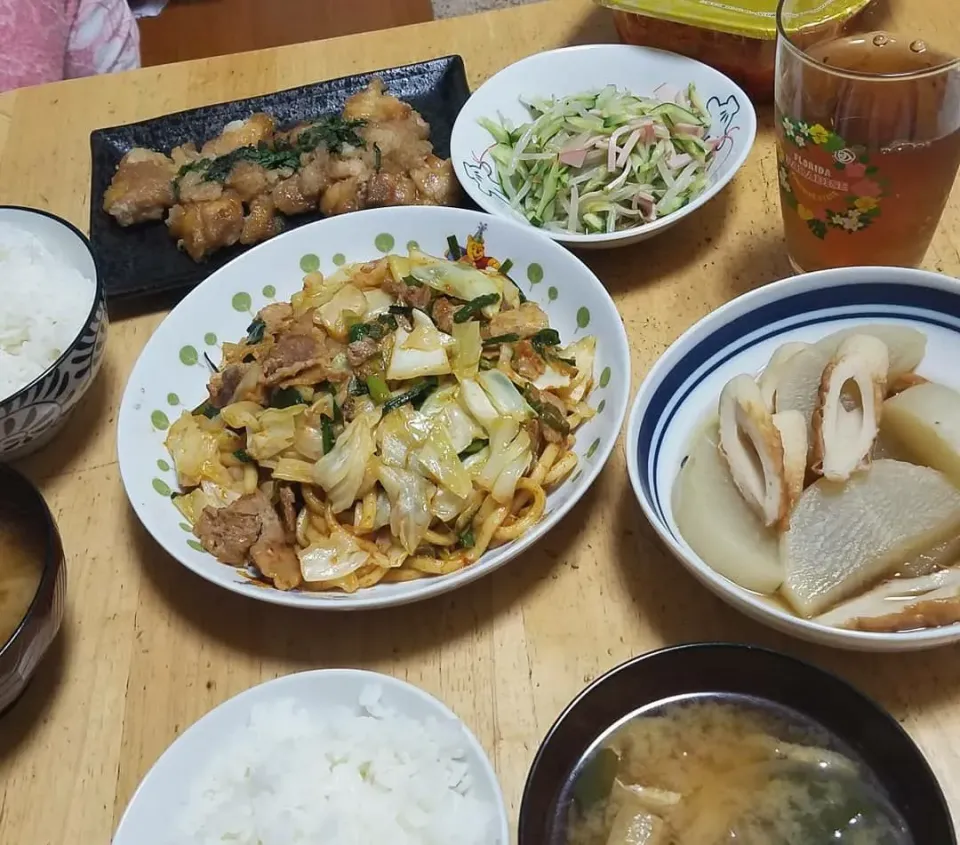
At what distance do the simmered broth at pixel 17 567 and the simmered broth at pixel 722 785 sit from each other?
0.72m

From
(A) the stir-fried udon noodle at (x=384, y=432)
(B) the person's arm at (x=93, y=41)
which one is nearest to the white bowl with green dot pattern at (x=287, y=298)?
(A) the stir-fried udon noodle at (x=384, y=432)

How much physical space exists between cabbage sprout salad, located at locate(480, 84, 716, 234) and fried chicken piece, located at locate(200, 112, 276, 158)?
1.71 ft

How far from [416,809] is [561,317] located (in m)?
0.83

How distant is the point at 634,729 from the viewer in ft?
3.35

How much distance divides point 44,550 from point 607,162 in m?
→ 1.20

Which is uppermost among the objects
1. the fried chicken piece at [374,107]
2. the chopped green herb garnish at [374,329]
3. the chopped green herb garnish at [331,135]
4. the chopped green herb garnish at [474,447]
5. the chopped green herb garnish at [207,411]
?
the fried chicken piece at [374,107]

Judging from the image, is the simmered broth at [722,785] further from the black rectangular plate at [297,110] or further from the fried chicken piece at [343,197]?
the black rectangular plate at [297,110]

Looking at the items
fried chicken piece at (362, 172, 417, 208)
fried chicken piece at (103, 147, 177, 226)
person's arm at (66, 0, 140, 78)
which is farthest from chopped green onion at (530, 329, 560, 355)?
person's arm at (66, 0, 140, 78)

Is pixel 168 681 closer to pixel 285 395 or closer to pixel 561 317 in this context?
pixel 285 395

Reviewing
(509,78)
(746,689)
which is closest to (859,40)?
(509,78)

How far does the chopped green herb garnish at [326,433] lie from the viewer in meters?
1.34

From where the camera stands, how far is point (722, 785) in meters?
0.99

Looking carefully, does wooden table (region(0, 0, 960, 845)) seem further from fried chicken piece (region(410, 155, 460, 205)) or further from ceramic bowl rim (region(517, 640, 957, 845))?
fried chicken piece (region(410, 155, 460, 205))

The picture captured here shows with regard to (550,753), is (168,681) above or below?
below
